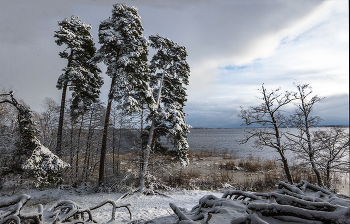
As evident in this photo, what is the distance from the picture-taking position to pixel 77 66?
12.2 meters

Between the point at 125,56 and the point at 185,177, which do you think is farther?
the point at 185,177

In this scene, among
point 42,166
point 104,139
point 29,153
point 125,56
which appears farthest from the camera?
point 104,139

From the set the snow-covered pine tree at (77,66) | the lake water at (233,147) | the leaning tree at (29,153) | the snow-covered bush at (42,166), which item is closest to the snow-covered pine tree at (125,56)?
the snow-covered pine tree at (77,66)

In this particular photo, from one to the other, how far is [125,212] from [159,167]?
461 cm

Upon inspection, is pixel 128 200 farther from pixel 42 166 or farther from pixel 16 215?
pixel 16 215

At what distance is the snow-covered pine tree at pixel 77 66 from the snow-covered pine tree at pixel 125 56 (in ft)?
5.28

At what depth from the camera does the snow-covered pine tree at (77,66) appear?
1143 cm

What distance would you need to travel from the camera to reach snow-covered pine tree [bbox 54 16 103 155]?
11.4 meters

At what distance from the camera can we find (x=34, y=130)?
29.1 ft

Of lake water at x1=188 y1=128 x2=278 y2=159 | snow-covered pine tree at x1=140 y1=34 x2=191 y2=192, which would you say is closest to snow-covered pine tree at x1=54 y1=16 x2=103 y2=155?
snow-covered pine tree at x1=140 y1=34 x2=191 y2=192

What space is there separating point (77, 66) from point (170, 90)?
7729mm

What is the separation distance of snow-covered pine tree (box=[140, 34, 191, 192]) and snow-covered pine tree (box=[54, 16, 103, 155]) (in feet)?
17.4

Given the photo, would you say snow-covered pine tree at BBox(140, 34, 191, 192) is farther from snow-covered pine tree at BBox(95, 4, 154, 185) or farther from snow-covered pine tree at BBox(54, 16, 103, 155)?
snow-covered pine tree at BBox(54, 16, 103, 155)

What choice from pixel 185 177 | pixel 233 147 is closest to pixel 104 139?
pixel 185 177
